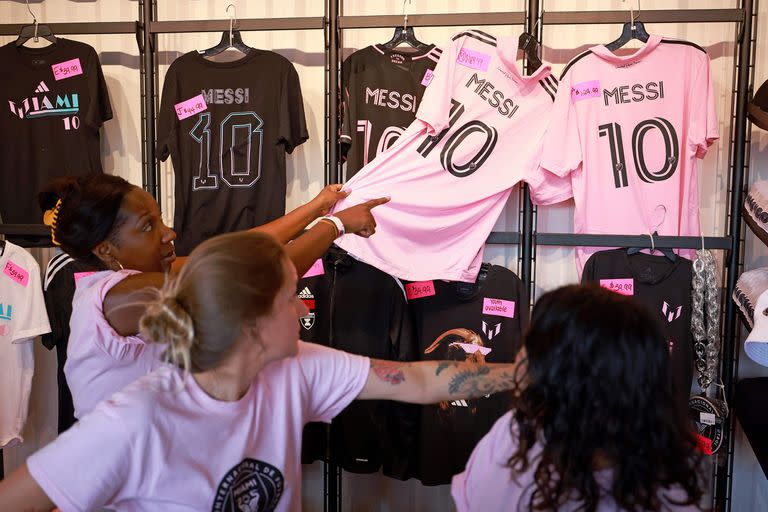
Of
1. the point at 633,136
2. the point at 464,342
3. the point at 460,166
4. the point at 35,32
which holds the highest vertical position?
the point at 35,32

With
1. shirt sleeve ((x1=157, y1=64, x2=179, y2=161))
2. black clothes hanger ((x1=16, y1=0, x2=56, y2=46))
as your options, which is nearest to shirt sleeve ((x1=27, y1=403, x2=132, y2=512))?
shirt sleeve ((x1=157, y1=64, x2=179, y2=161))

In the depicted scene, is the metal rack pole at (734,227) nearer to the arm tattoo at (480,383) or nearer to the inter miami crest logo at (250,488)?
the arm tattoo at (480,383)

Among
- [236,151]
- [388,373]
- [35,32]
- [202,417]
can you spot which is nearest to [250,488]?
[202,417]

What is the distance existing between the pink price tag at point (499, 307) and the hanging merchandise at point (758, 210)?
97cm

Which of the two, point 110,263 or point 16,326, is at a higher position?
point 110,263

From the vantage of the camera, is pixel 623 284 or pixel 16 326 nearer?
pixel 623 284

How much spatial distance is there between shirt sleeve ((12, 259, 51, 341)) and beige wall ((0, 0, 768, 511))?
21.2 inches

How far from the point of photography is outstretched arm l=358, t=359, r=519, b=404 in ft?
5.21

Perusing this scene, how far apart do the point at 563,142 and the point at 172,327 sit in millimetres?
1955

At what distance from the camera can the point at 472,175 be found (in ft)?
9.11

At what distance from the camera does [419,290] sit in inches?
115

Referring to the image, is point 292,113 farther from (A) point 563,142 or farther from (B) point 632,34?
(B) point 632,34

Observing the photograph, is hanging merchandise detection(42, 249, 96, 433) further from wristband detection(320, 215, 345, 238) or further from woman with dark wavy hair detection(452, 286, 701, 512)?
woman with dark wavy hair detection(452, 286, 701, 512)

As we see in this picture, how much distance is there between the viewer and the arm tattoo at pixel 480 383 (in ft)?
5.19
